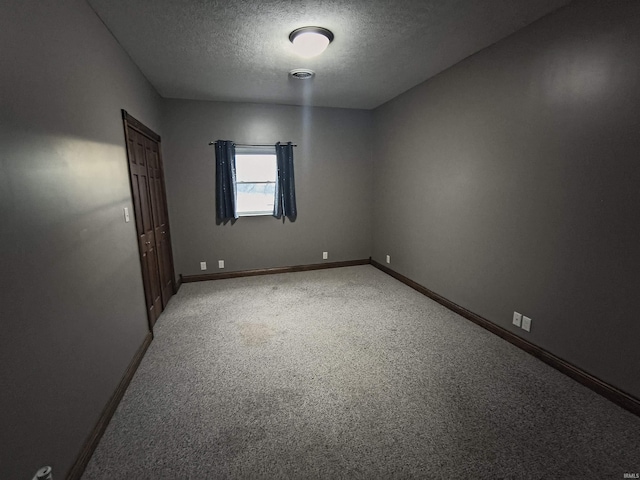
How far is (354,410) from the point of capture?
1875mm

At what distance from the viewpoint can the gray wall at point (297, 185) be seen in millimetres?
4152

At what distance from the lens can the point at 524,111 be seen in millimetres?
2381

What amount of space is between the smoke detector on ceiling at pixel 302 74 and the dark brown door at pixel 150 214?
163 cm

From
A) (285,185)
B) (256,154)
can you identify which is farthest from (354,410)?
(256,154)

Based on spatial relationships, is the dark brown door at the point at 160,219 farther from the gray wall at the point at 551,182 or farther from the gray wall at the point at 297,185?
the gray wall at the point at 551,182

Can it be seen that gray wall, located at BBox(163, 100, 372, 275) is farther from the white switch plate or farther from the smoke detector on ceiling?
the white switch plate

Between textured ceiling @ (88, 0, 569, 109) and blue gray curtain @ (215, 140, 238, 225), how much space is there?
2.70ft

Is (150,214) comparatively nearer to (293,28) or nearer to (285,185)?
(285,185)

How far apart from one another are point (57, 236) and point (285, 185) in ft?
10.7

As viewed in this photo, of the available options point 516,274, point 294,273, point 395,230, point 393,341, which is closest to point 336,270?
point 294,273

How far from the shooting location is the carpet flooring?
1.51 m

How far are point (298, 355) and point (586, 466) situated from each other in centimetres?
181

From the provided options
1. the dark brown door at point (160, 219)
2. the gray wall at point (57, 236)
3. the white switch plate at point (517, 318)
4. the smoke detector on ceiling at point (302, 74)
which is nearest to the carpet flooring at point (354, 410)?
the white switch plate at point (517, 318)

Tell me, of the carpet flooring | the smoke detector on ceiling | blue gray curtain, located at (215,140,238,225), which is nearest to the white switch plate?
the carpet flooring
